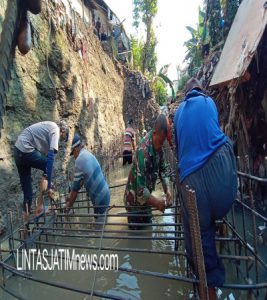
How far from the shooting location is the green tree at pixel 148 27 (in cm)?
2386

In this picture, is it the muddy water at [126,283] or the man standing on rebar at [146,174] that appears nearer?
the muddy water at [126,283]

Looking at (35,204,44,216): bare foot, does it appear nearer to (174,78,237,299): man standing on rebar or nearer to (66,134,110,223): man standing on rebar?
(66,134,110,223): man standing on rebar

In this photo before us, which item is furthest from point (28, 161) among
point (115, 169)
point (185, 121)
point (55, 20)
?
point (115, 169)

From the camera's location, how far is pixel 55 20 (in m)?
7.60

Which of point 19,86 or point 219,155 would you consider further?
point 19,86

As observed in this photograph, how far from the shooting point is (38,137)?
14.3 ft

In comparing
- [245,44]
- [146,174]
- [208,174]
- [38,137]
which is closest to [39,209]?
[38,137]

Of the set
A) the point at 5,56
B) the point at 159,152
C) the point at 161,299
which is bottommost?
the point at 161,299

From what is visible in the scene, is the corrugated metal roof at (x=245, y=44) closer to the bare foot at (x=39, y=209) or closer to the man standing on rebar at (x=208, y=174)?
the man standing on rebar at (x=208, y=174)

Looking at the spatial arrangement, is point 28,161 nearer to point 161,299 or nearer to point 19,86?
point 19,86

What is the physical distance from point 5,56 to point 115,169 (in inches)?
359

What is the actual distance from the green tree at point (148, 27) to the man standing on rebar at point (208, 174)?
22.3 m

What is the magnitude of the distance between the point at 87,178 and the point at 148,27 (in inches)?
882

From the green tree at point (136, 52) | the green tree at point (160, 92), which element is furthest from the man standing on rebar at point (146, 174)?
the green tree at point (160, 92)
